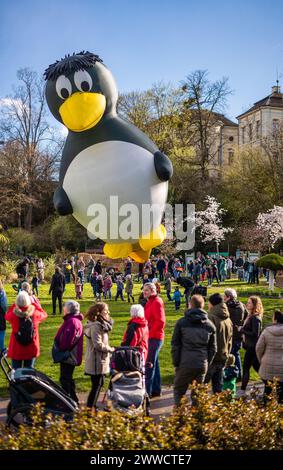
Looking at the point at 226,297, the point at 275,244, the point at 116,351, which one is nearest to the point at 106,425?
the point at 116,351

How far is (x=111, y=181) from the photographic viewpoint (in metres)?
9.09

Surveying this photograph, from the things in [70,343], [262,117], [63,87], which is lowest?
[70,343]

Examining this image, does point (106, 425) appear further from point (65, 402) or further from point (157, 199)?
point (157, 199)

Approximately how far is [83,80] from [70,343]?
180 inches

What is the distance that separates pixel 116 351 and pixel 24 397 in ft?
3.76

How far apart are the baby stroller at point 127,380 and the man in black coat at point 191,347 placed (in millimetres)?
412

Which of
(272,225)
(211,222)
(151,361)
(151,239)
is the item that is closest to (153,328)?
(151,361)

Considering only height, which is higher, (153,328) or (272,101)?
(272,101)

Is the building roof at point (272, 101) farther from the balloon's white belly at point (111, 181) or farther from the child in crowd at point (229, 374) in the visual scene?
the child in crowd at point (229, 374)

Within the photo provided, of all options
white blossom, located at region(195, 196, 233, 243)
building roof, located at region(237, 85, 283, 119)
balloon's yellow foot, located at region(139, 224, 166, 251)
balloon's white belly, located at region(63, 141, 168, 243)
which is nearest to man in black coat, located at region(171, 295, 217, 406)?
balloon's white belly, located at region(63, 141, 168, 243)

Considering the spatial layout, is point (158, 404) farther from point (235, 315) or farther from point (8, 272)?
point (8, 272)

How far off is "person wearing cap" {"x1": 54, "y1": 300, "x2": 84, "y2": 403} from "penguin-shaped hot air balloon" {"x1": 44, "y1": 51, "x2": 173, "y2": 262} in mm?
2883

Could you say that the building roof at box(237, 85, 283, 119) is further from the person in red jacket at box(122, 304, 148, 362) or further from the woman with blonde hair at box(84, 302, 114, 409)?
the woman with blonde hair at box(84, 302, 114, 409)

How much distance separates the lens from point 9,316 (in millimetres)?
7016
